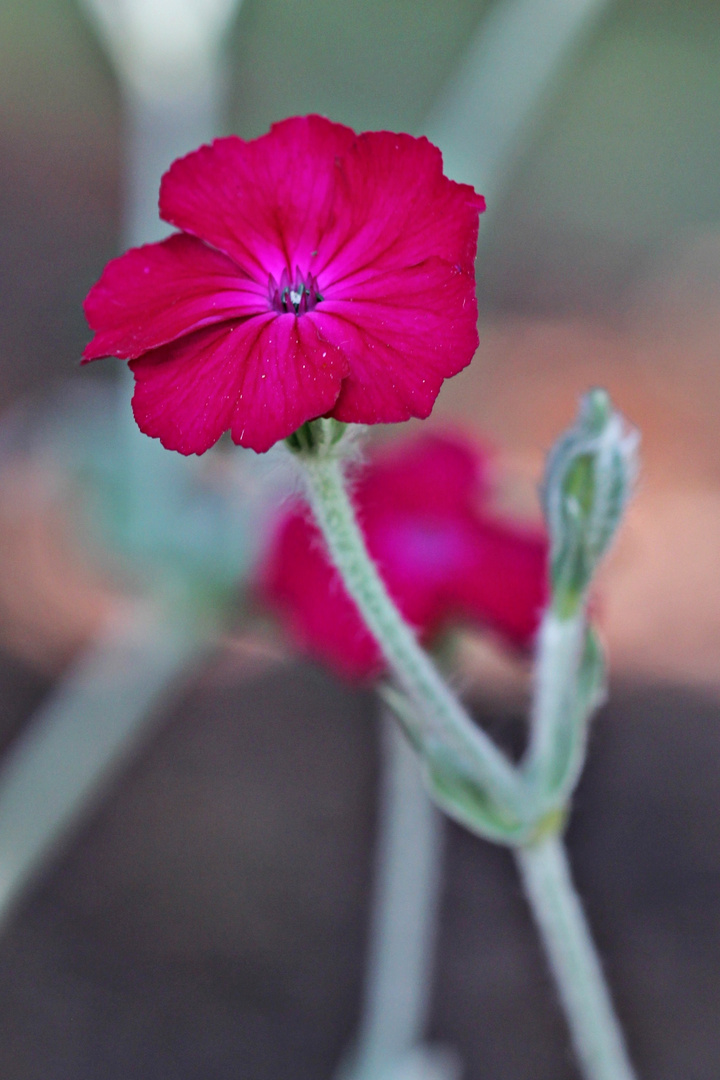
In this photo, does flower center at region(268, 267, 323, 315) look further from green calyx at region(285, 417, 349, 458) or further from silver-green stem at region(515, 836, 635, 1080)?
silver-green stem at region(515, 836, 635, 1080)

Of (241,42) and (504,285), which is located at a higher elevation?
(241,42)

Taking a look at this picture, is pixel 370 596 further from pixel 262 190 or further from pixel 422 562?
pixel 422 562

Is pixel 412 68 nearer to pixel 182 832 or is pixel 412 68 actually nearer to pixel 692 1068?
pixel 182 832

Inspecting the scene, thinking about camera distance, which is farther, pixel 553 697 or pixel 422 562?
pixel 422 562

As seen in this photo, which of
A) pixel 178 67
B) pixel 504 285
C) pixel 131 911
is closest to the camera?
pixel 178 67

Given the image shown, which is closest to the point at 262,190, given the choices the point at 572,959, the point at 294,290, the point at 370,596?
the point at 294,290

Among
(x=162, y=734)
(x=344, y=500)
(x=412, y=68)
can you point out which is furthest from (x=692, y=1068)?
(x=412, y=68)

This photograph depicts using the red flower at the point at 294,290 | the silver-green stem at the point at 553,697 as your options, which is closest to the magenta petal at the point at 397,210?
the red flower at the point at 294,290
